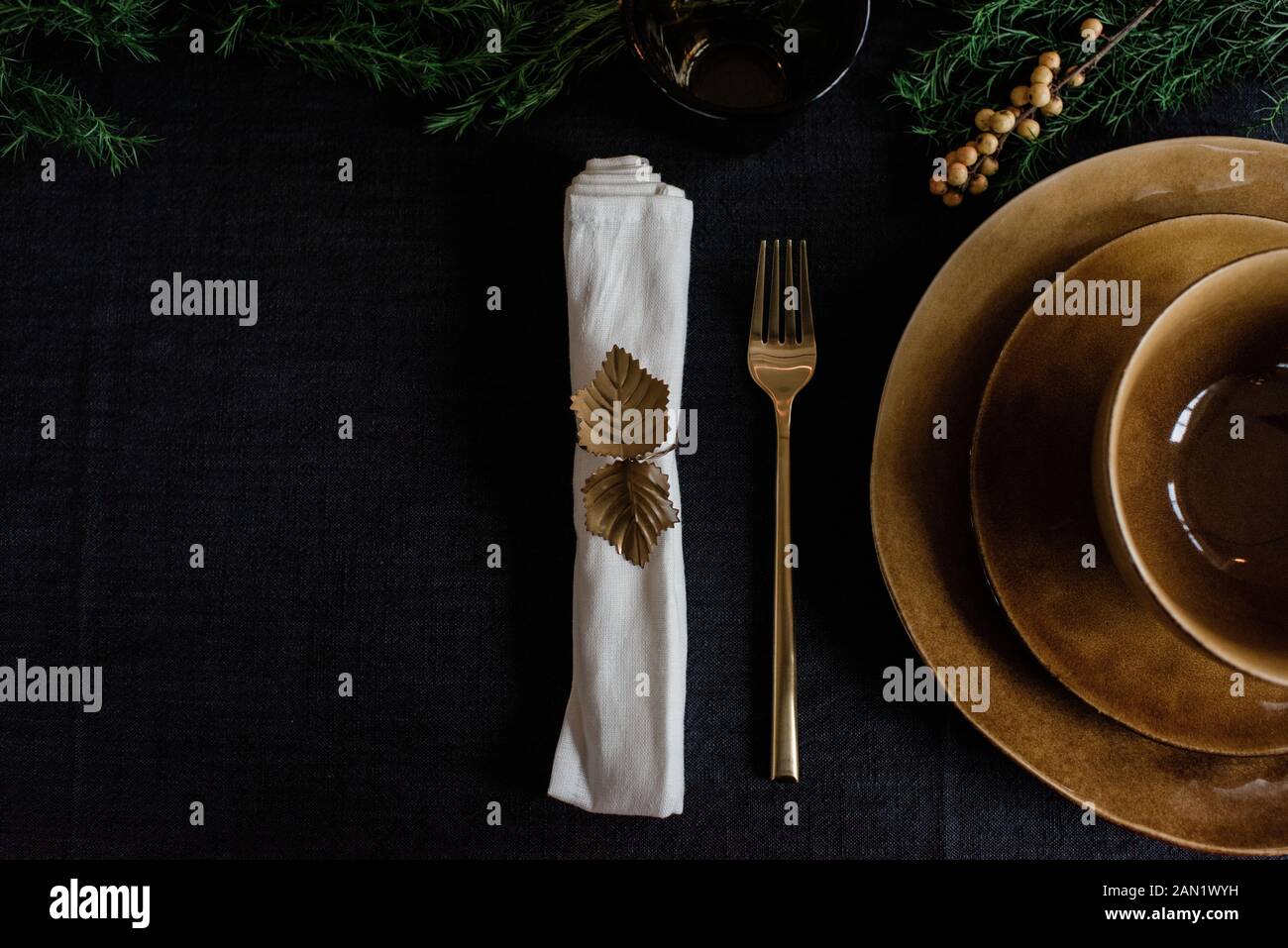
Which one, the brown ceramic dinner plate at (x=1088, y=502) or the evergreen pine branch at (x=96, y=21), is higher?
the evergreen pine branch at (x=96, y=21)

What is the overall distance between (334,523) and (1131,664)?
1.65 ft

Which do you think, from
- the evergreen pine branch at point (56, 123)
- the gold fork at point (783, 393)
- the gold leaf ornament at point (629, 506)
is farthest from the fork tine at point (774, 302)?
the evergreen pine branch at point (56, 123)

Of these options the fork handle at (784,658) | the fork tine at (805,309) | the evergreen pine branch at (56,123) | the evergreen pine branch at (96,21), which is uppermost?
the evergreen pine branch at (96,21)

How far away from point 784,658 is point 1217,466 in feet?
0.92

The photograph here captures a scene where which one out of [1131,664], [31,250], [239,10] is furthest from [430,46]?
[1131,664]

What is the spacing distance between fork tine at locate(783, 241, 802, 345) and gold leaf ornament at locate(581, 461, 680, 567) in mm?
128

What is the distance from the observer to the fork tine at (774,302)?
60cm

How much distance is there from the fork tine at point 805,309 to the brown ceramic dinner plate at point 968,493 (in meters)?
0.08

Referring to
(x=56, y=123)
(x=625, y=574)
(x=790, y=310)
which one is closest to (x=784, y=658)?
(x=625, y=574)

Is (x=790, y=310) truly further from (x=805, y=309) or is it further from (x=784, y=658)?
(x=784, y=658)

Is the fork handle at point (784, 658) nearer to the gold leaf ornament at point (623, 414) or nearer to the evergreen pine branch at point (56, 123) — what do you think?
the gold leaf ornament at point (623, 414)

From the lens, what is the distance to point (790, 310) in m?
0.61

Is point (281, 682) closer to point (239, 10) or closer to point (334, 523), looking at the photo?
point (334, 523)

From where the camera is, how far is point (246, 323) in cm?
64
